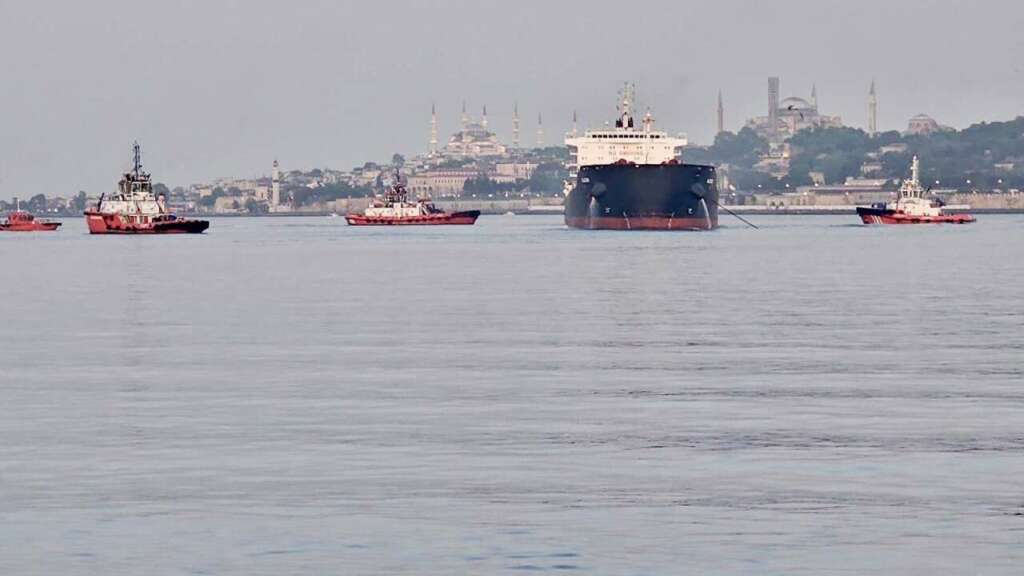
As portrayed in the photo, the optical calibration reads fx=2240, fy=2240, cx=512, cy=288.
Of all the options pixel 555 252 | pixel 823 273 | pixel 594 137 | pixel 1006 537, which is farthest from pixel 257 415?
pixel 594 137

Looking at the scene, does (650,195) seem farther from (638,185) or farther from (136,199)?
(136,199)

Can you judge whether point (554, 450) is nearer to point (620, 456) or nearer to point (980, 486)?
point (620, 456)

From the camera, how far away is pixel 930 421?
26219mm

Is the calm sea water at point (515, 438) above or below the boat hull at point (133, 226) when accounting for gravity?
above

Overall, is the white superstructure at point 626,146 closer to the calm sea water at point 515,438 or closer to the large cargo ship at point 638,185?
the large cargo ship at point 638,185

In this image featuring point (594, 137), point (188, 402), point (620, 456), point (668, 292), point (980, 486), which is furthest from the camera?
point (594, 137)

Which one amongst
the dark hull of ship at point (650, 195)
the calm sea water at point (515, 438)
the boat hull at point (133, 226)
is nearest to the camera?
the calm sea water at point (515, 438)

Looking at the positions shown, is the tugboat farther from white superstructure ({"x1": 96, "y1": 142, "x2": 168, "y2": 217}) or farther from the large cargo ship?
the large cargo ship

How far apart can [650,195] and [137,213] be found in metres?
42.9

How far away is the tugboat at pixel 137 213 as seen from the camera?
175500 mm

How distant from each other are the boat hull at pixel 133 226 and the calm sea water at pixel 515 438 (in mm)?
122144

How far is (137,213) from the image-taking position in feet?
579

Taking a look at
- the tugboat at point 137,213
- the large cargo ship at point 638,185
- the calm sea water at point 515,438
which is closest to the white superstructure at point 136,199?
the tugboat at point 137,213

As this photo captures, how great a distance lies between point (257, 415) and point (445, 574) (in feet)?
36.1
